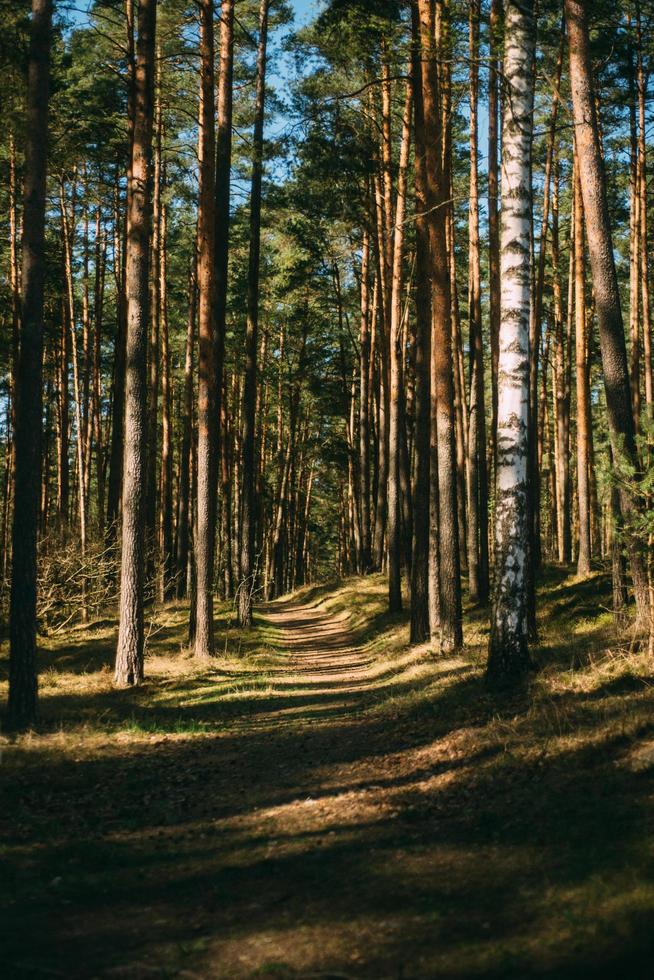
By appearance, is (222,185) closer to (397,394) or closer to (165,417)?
(397,394)

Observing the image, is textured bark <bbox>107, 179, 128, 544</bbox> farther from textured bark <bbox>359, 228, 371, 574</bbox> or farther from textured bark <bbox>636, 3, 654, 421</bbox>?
textured bark <bbox>636, 3, 654, 421</bbox>

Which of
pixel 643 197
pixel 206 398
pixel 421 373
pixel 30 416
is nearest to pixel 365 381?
pixel 643 197

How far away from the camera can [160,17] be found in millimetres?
19625

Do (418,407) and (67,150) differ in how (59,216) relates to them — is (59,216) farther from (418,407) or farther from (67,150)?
(418,407)

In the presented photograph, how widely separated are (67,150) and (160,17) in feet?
17.1

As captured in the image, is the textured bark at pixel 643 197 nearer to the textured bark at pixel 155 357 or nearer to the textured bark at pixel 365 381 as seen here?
the textured bark at pixel 365 381

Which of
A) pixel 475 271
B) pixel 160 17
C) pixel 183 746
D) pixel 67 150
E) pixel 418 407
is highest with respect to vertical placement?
pixel 160 17

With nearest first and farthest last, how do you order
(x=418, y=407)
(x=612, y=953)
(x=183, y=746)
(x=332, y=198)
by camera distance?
(x=612, y=953) → (x=183, y=746) → (x=418, y=407) → (x=332, y=198)

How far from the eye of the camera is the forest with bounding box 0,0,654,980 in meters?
4.38

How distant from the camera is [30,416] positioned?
9.47 meters

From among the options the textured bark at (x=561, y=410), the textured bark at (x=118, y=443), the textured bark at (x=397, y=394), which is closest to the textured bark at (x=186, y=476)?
the textured bark at (x=118, y=443)

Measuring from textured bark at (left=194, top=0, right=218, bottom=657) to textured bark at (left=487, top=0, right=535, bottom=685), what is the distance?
23.6 ft

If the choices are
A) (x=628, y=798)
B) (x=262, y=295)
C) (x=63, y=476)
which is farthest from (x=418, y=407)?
(x=262, y=295)

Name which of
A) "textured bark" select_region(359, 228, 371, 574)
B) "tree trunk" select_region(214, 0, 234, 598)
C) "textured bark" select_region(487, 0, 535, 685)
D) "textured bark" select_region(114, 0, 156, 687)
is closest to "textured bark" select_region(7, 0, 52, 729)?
"textured bark" select_region(114, 0, 156, 687)
